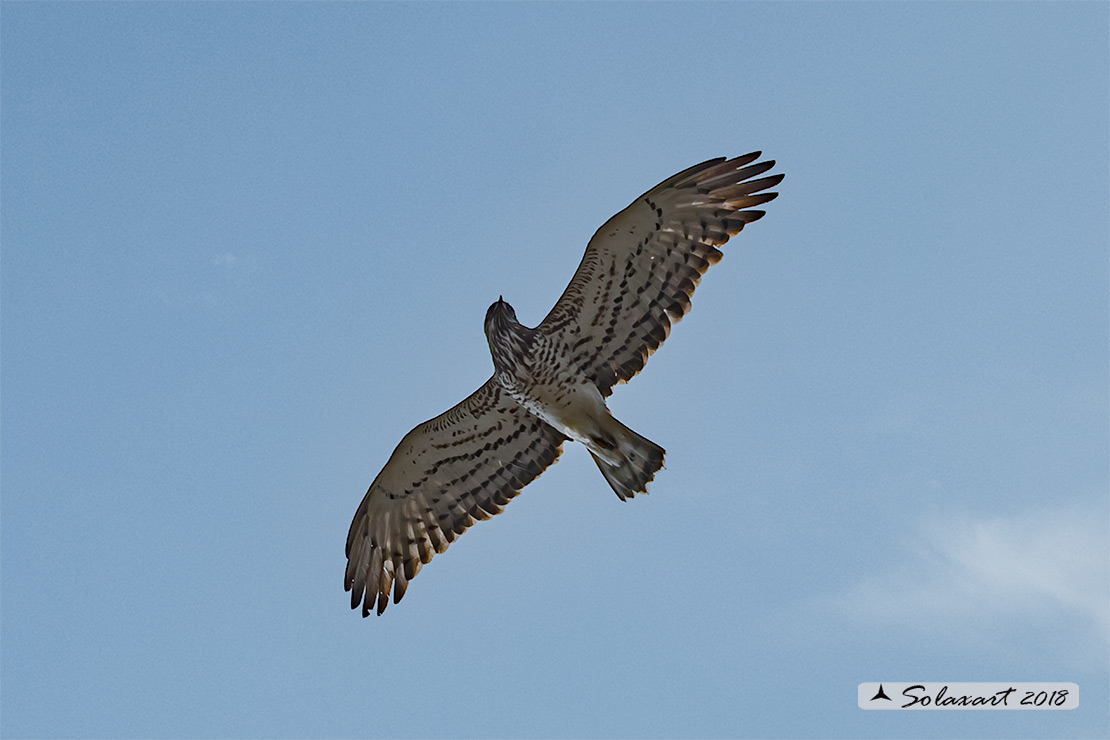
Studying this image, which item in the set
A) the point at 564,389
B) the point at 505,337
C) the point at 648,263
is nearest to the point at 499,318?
the point at 505,337

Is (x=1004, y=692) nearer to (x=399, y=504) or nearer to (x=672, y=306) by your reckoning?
(x=672, y=306)

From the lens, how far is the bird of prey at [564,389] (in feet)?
30.9

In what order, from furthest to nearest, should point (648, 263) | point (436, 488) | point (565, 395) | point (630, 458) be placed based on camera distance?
point (436, 488) < point (565, 395) < point (630, 458) < point (648, 263)

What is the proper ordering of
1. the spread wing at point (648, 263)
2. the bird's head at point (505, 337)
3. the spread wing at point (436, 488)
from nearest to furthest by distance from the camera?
the spread wing at point (648, 263) → the bird's head at point (505, 337) → the spread wing at point (436, 488)

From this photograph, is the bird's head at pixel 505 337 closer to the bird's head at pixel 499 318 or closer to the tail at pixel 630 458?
the bird's head at pixel 499 318

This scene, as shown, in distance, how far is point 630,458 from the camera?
9758 mm

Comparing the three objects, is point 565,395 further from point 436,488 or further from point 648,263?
point 436,488

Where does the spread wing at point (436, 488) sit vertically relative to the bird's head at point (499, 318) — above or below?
below

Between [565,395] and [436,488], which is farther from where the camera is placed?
[436,488]

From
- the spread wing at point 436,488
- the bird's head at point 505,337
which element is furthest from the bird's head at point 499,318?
the spread wing at point 436,488

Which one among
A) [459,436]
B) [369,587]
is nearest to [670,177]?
[459,436]

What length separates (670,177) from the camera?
9.34 m

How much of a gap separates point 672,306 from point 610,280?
618 millimetres

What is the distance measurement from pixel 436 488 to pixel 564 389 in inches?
70.9
